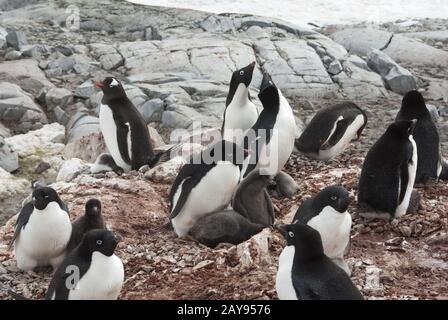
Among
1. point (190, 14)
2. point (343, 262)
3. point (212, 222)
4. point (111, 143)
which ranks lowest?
point (190, 14)

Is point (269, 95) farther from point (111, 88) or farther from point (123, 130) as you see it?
point (111, 88)

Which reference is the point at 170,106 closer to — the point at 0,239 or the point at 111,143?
the point at 111,143

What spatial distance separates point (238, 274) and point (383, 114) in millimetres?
7548

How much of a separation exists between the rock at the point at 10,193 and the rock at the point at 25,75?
2997 mm

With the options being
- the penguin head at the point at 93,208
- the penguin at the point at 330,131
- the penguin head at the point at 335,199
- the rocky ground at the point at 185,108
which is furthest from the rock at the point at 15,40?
the penguin head at the point at 335,199

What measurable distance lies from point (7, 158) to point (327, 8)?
480 inches

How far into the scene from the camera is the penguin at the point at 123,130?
7293 millimetres

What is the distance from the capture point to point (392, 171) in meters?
5.49

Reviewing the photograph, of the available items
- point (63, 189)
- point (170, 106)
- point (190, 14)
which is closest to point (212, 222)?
point (63, 189)

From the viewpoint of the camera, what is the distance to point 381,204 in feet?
18.2

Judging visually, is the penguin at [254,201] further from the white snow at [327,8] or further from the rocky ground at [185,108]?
the white snow at [327,8]

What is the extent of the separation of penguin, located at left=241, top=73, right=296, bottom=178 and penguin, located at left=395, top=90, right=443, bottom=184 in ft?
3.41

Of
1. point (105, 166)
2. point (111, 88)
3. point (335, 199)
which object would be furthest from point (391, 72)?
point (335, 199)
